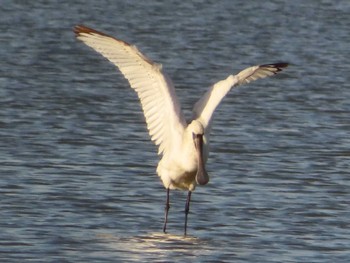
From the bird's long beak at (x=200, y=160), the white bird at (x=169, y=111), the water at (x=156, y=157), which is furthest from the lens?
the white bird at (x=169, y=111)

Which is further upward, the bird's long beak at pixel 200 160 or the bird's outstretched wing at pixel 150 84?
the bird's outstretched wing at pixel 150 84

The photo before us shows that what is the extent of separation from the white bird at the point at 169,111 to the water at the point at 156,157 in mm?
367

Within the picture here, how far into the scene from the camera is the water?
30.8ft

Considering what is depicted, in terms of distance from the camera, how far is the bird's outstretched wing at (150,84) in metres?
9.93

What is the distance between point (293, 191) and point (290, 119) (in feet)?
12.2

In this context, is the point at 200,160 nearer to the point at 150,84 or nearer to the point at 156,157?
the point at 150,84

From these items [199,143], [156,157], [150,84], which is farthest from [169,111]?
[156,157]

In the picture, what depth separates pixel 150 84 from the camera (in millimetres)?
10016

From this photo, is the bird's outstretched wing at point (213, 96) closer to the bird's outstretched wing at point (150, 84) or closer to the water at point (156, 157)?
the bird's outstretched wing at point (150, 84)

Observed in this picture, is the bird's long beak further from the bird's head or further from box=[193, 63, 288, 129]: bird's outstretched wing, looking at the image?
box=[193, 63, 288, 129]: bird's outstretched wing

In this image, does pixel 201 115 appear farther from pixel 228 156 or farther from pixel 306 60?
pixel 306 60

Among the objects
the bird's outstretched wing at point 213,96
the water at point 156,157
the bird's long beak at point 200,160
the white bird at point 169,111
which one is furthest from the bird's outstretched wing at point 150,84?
the water at point 156,157

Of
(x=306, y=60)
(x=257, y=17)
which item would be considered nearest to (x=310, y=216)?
(x=306, y=60)

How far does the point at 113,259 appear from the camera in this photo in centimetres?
874
